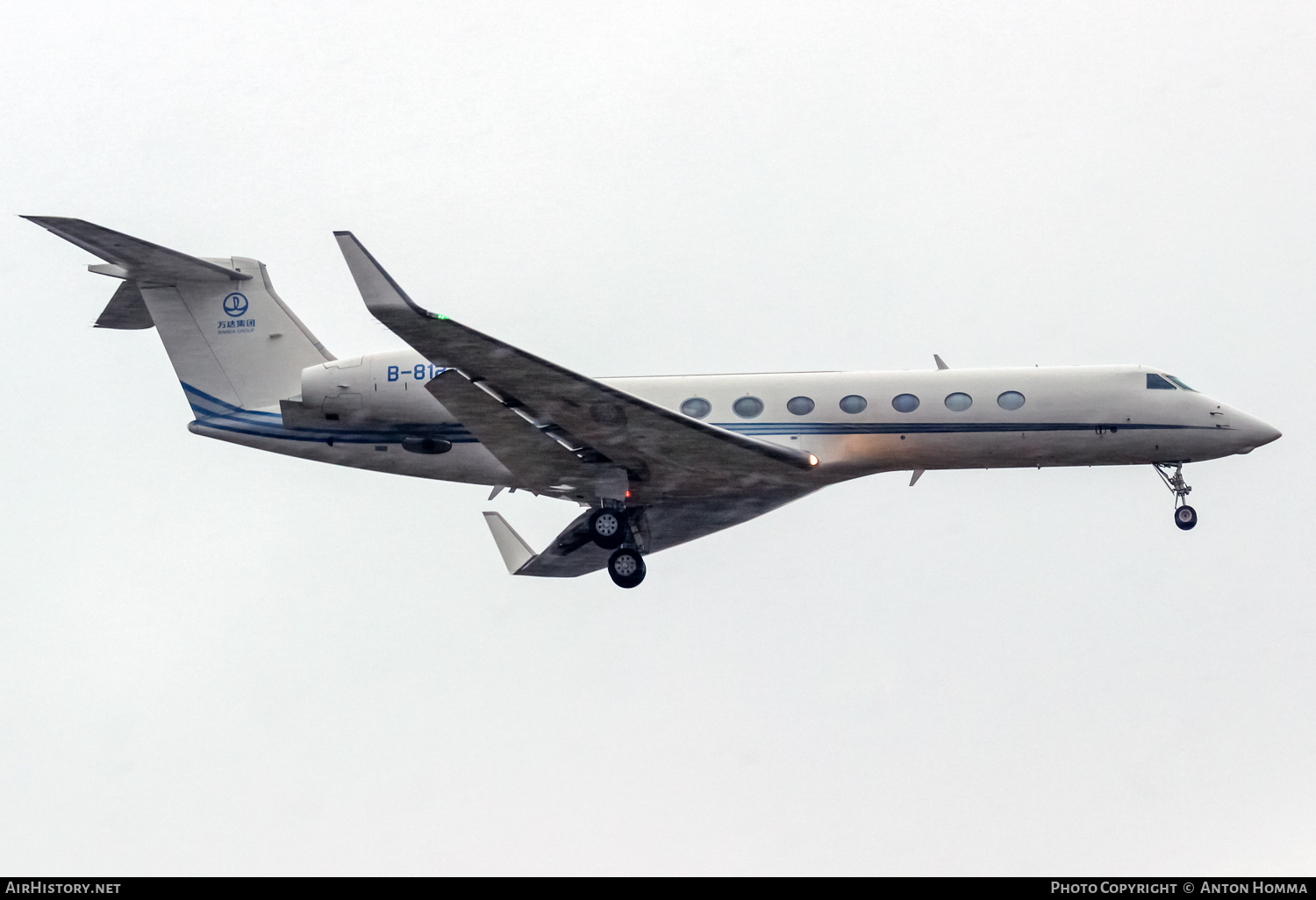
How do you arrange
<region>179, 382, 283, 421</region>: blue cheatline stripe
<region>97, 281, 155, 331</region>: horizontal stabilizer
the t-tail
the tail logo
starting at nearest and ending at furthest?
<region>179, 382, 283, 421</region>: blue cheatline stripe → the t-tail → <region>97, 281, 155, 331</region>: horizontal stabilizer → the tail logo

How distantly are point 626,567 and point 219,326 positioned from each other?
28.2 ft

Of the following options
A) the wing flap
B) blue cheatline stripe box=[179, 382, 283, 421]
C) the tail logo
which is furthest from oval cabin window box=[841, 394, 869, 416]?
the tail logo

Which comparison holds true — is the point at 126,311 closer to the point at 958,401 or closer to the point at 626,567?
the point at 626,567

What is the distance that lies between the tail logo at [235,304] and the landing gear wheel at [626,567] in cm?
820

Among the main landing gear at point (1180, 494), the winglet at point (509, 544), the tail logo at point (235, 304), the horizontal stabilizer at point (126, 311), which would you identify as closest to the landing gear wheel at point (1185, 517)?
the main landing gear at point (1180, 494)

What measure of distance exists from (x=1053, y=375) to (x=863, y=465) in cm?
345

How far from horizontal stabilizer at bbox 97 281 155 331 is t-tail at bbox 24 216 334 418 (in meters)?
0.02

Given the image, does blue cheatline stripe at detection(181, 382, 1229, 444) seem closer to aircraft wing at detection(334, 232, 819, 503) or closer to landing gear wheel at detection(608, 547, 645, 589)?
aircraft wing at detection(334, 232, 819, 503)

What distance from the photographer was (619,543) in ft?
78.4

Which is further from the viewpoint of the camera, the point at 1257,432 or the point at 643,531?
the point at 643,531

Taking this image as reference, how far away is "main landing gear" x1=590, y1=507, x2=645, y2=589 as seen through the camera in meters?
23.9

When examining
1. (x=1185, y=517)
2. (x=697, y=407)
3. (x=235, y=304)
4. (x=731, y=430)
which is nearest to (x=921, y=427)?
(x=731, y=430)

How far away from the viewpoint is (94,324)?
2602 cm
